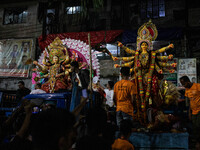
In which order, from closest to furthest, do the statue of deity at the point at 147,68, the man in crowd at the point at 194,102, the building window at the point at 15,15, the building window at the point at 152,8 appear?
the man in crowd at the point at 194,102, the statue of deity at the point at 147,68, the building window at the point at 152,8, the building window at the point at 15,15

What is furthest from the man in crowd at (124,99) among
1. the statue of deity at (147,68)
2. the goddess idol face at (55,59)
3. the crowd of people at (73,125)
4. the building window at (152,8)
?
the building window at (152,8)

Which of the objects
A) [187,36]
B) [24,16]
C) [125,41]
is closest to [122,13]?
[125,41]

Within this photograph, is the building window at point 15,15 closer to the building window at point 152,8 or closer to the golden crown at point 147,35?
the building window at point 152,8

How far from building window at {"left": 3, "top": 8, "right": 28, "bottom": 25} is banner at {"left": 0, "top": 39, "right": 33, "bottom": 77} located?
2.23 metres

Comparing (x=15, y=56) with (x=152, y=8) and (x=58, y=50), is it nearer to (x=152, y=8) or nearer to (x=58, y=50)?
(x=58, y=50)

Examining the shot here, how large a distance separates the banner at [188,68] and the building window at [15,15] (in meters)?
12.1

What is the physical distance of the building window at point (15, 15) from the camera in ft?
55.5

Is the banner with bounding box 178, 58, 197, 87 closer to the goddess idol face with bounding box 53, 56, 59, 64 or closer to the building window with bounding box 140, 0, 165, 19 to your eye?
the building window with bounding box 140, 0, 165, 19

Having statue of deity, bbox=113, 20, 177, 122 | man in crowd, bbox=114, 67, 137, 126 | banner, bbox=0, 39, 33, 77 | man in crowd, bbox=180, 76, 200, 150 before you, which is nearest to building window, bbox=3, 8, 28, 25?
banner, bbox=0, 39, 33, 77

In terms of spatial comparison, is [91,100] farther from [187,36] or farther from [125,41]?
[187,36]

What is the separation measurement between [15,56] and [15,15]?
13.1 ft

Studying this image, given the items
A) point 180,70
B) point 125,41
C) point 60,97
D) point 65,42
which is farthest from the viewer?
point 125,41

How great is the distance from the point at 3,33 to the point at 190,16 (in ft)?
44.2

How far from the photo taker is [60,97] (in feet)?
15.3
